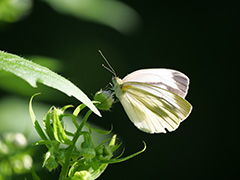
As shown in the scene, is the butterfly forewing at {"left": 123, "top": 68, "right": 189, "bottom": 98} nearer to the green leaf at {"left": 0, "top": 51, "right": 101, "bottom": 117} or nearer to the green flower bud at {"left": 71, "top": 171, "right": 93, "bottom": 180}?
the green flower bud at {"left": 71, "top": 171, "right": 93, "bottom": 180}

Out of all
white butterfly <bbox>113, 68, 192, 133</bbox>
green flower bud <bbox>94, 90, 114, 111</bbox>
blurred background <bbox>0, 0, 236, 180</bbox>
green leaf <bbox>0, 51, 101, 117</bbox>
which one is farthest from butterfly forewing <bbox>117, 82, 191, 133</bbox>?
blurred background <bbox>0, 0, 236, 180</bbox>

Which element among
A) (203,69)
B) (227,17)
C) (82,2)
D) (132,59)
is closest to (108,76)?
(132,59)

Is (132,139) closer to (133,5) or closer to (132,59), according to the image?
(132,59)

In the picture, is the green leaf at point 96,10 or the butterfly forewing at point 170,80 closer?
the butterfly forewing at point 170,80

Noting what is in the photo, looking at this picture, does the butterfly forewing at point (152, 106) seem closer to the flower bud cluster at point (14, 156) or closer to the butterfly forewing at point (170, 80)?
the butterfly forewing at point (170, 80)

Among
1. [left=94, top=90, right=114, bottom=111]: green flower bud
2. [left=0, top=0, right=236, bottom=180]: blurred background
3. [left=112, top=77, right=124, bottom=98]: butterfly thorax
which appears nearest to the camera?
[left=94, top=90, right=114, bottom=111]: green flower bud

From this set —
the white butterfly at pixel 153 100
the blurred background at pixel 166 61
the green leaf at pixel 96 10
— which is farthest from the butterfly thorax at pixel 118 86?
the blurred background at pixel 166 61

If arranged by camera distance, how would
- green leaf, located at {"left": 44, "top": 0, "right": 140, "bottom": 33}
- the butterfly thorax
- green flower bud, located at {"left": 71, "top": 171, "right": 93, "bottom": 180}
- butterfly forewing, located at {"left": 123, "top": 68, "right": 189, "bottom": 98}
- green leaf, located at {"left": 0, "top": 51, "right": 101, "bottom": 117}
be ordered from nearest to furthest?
green leaf, located at {"left": 0, "top": 51, "right": 101, "bottom": 117} < green flower bud, located at {"left": 71, "top": 171, "right": 93, "bottom": 180} < the butterfly thorax < butterfly forewing, located at {"left": 123, "top": 68, "right": 189, "bottom": 98} < green leaf, located at {"left": 44, "top": 0, "right": 140, "bottom": 33}
